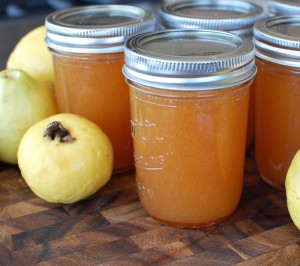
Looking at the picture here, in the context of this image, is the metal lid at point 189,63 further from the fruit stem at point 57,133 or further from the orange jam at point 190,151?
the fruit stem at point 57,133

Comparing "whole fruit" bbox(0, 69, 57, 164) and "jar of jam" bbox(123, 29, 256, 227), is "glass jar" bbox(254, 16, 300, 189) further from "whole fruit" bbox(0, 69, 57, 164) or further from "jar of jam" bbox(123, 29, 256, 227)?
"whole fruit" bbox(0, 69, 57, 164)

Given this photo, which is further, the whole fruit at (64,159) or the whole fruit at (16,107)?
the whole fruit at (16,107)

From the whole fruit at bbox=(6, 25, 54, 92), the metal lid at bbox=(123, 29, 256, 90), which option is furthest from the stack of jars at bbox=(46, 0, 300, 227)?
the whole fruit at bbox=(6, 25, 54, 92)

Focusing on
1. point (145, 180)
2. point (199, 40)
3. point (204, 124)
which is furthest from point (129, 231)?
point (199, 40)

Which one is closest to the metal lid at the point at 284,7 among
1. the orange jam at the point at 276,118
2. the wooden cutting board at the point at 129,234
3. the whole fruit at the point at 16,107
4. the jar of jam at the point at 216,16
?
the jar of jam at the point at 216,16

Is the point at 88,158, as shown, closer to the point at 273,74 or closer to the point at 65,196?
the point at 65,196

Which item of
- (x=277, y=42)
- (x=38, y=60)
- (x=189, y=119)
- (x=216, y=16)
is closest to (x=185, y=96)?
(x=189, y=119)
